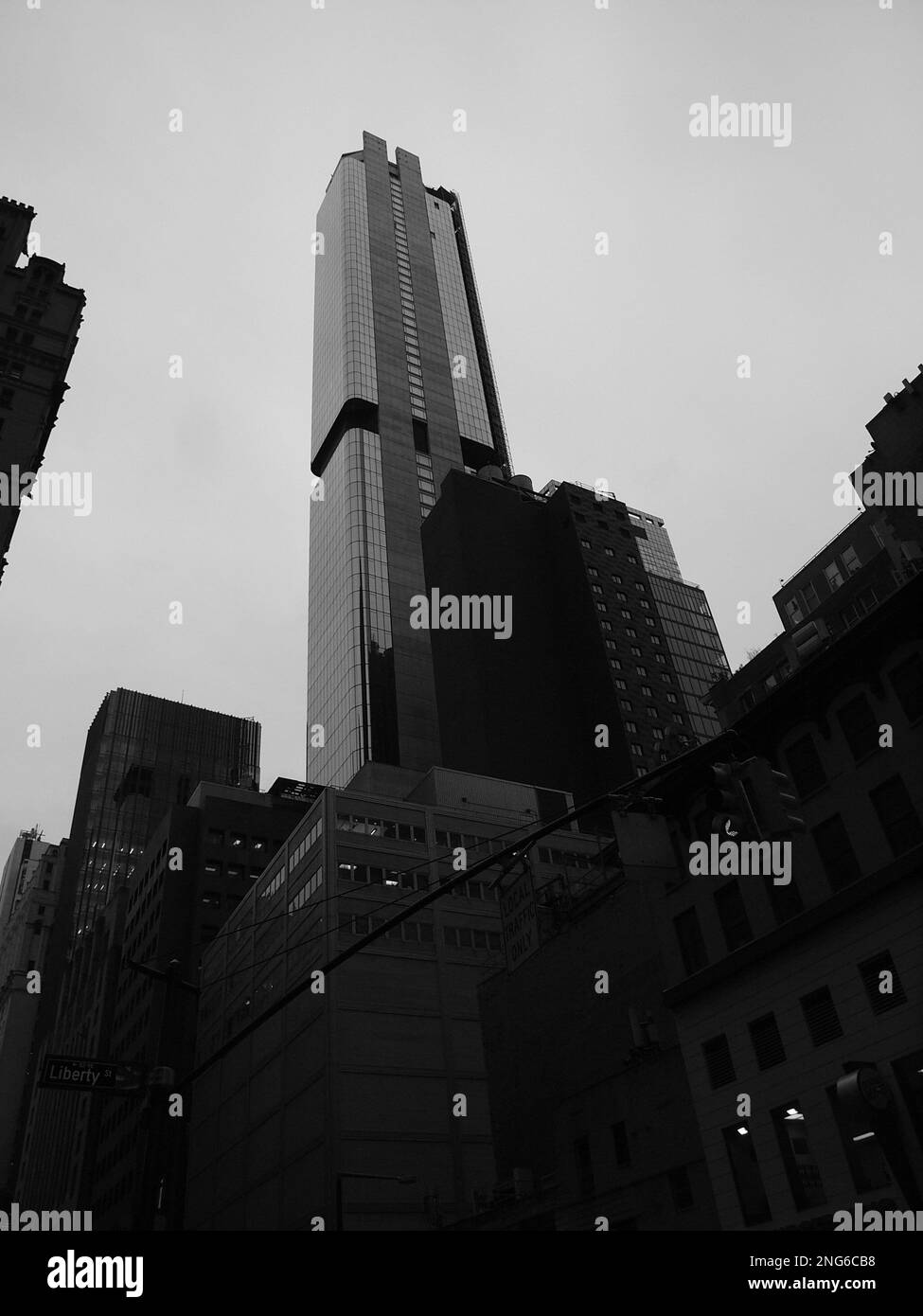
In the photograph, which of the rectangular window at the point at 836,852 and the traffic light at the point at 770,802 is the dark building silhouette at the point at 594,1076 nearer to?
the rectangular window at the point at 836,852

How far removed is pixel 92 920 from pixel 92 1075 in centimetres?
16631

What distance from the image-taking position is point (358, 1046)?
6378 centimetres

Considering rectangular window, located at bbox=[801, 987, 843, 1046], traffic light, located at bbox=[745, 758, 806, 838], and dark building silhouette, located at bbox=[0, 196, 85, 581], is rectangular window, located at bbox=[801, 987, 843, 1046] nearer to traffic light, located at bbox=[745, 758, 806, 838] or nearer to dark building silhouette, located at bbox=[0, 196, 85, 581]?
traffic light, located at bbox=[745, 758, 806, 838]

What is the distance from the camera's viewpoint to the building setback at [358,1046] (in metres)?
60.4

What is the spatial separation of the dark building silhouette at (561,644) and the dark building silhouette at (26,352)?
202 ft

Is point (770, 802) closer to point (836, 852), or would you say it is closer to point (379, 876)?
point (836, 852)

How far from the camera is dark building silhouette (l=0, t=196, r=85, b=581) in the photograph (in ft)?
270

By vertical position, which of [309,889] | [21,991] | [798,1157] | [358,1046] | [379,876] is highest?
[21,991]

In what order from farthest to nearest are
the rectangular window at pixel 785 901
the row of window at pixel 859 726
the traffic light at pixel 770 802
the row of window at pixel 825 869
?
the rectangular window at pixel 785 901 < the row of window at pixel 859 726 < the row of window at pixel 825 869 < the traffic light at pixel 770 802

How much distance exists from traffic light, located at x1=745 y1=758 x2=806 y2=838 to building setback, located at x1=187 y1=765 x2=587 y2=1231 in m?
45.7

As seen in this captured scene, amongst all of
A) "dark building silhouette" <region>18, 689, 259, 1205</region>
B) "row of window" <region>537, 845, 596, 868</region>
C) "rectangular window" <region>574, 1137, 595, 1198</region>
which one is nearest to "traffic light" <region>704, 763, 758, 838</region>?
"rectangular window" <region>574, 1137, 595, 1198</region>

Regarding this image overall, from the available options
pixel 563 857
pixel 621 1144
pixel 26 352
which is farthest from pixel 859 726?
pixel 26 352

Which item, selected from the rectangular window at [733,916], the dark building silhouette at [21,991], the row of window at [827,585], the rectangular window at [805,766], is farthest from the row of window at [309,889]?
the dark building silhouette at [21,991]

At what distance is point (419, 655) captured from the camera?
161000mm
